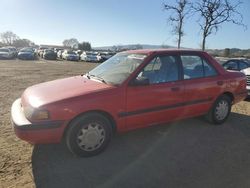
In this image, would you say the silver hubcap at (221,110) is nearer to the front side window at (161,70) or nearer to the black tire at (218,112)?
the black tire at (218,112)

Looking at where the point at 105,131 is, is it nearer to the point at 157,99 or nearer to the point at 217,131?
the point at 157,99

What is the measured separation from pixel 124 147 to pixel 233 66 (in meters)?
8.29

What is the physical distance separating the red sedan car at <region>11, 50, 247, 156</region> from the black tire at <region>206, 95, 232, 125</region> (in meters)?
0.02

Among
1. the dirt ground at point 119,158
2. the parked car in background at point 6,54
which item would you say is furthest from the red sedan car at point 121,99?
the parked car in background at point 6,54

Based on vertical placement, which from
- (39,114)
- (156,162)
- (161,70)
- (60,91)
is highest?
(161,70)

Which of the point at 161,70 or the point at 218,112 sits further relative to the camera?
the point at 218,112

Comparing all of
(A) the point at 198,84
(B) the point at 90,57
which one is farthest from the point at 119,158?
(B) the point at 90,57

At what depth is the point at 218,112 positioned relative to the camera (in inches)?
236

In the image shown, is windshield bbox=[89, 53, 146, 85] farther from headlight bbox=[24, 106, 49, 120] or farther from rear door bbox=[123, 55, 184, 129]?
headlight bbox=[24, 106, 49, 120]

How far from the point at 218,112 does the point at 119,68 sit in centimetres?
257

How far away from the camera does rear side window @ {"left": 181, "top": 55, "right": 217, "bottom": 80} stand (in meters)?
5.24

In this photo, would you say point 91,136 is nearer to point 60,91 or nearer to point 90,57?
point 60,91

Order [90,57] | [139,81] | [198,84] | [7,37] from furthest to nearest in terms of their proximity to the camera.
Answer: [7,37] → [90,57] → [198,84] → [139,81]

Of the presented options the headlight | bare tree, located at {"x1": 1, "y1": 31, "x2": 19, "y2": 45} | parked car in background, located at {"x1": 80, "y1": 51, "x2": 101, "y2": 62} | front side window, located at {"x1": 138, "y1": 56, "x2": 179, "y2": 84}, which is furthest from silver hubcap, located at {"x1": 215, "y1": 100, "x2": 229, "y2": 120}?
bare tree, located at {"x1": 1, "y1": 31, "x2": 19, "y2": 45}
